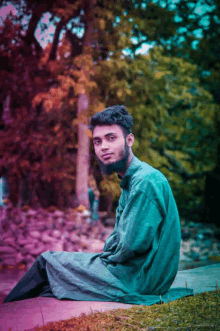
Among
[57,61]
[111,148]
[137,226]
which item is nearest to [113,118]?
[111,148]

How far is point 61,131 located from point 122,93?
64.0 inches

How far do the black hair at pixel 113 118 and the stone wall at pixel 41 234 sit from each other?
3584mm

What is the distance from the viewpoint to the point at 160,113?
9148 mm

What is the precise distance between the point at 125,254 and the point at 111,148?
29.7 inches

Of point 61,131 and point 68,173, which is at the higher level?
point 61,131

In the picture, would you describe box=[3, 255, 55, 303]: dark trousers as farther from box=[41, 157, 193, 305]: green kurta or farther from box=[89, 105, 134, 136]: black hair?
box=[89, 105, 134, 136]: black hair

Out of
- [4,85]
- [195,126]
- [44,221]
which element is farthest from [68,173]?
[195,126]

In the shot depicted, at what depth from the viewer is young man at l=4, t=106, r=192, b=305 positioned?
8.32 feet

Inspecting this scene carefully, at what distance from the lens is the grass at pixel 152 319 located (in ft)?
6.91

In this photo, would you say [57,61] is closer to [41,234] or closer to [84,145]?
[84,145]

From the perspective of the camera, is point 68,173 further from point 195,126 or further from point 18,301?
point 18,301

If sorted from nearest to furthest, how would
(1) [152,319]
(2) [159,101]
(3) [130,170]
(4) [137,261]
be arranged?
(1) [152,319] < (4) [137,261] < (3) [130,170] < (2) [159,101]

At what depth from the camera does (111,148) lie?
276 cm

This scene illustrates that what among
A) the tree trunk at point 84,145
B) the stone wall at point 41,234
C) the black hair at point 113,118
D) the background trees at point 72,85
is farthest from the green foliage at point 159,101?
the black hair at point 113,118
